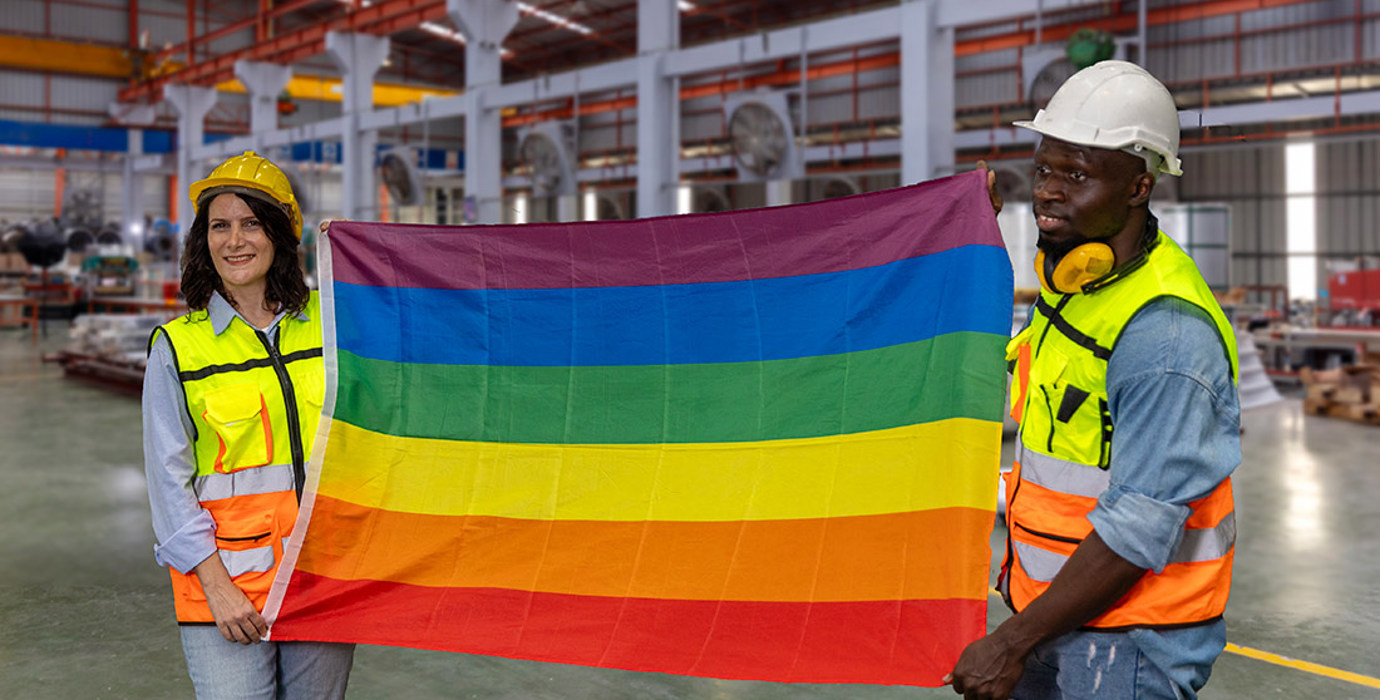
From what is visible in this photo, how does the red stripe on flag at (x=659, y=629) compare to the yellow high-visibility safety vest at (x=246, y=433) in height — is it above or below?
below

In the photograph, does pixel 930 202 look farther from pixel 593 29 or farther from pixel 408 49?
pixel 408 49

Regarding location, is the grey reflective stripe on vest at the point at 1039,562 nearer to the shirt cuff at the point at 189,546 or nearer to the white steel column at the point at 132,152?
the shirt cuff at the point at 189,546

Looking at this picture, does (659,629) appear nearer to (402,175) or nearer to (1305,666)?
(1305,666)

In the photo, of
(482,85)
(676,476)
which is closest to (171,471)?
(676,476)

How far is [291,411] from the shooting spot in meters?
2.03

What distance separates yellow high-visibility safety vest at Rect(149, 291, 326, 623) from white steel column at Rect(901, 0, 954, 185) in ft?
23.2

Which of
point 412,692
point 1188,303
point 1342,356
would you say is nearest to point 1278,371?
point 1342,356

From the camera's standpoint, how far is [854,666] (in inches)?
76.0

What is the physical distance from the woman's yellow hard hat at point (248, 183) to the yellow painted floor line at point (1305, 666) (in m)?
3.93

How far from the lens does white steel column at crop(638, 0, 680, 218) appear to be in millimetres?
10844

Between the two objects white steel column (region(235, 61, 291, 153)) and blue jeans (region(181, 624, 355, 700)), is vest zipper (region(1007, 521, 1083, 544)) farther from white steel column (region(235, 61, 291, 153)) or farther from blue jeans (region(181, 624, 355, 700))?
white steel column (region(235, 61, 291, 153))

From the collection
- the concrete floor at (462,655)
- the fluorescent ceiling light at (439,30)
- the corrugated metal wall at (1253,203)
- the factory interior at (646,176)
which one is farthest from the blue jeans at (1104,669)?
the fluorescent ceiling light at (439,30)

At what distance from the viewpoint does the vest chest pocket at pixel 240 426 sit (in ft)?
6.28

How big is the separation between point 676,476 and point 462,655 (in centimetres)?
247
